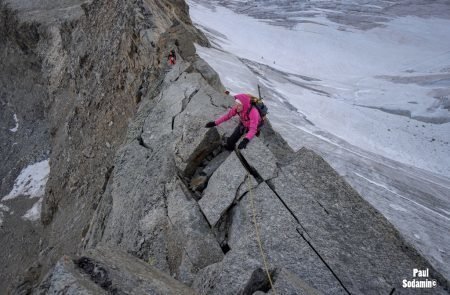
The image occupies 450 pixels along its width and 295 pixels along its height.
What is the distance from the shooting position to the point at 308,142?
1703 cm

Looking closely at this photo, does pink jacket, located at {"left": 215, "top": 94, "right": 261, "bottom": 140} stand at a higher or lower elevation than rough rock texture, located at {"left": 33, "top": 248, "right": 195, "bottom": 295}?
higher

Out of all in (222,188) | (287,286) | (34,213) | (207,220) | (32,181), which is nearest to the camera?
(287,286)

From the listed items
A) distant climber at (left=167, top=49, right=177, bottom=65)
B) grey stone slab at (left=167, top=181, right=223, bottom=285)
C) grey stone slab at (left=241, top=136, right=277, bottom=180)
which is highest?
distant climber at (left=167, top=49, right=177, bottom=65)

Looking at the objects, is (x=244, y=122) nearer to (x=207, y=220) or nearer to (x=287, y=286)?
(x=207, y=220)

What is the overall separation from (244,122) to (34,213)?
17.1 m

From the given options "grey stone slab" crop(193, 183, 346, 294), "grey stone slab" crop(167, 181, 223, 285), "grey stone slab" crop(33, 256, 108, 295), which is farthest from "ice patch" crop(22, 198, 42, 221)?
"grey stone slab" crop(33, 256, 108, 295)

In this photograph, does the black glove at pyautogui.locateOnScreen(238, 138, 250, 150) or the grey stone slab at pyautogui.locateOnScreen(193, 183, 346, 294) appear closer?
the grey stone slab at pyautogui.locateOnScreen(193, 183, 346, 294)

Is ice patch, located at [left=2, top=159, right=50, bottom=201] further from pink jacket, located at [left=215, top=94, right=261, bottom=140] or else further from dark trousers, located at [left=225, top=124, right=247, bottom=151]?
dark trousers, located at [left=225, top=124, right=247, bottom=151]

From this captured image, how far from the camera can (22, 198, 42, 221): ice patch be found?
2081cm

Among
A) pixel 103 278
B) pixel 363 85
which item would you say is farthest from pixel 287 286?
pixel 363 85

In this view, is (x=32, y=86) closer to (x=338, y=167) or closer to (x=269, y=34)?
(x=338, y=167)

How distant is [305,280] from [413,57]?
58.7 meters

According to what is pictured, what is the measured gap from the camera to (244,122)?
9.42m

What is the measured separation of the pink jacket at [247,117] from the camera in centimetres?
905
